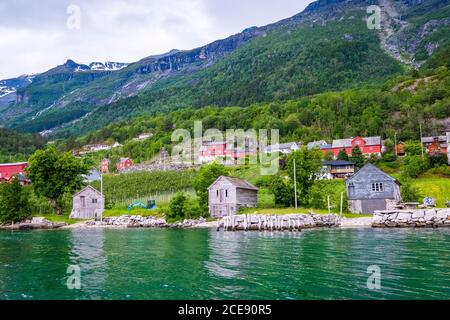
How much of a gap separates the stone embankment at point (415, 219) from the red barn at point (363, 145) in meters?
49.8

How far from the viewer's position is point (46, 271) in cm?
2181

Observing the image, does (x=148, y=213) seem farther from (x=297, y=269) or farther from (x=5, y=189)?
(x=297, y=269)

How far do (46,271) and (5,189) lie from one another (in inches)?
2069

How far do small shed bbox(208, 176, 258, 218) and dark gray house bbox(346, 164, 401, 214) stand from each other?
50.3ft

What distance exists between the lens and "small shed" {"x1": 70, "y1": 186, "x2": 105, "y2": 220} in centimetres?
7056

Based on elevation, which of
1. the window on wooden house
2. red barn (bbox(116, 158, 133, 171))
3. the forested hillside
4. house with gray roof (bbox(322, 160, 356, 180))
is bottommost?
the window on wooden house

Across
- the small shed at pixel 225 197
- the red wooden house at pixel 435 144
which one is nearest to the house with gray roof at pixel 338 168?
the red wooden house at pixel 435 144

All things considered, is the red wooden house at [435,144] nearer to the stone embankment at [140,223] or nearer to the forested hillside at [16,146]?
the stone embankment at [140,223]

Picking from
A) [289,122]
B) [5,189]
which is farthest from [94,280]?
[289,122]

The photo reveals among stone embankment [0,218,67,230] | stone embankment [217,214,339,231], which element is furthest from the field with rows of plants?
stone embankment [217,214,339,231]

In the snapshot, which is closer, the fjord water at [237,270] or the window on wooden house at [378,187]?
the fjord water at [237,270]

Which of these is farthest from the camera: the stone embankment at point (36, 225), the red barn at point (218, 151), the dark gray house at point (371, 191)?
the red barn at point (218, 151)

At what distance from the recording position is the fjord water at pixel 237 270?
52.3 ft

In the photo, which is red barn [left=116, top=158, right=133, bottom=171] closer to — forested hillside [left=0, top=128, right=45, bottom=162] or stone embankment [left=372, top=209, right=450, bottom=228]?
forested hillside [left=0, top=128, right=45, bottom=162]
